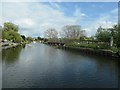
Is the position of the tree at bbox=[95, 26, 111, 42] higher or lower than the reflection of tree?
higher

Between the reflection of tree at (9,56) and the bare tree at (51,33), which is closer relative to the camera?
the reflection of tree at (9,56)

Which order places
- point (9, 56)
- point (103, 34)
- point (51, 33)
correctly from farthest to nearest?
point (51, 33), point (103, 34), point (9, 56)

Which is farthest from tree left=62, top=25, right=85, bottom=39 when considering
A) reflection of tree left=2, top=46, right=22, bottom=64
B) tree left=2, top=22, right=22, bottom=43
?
reflection of tree left=2, top=46, right=22, bottom=64

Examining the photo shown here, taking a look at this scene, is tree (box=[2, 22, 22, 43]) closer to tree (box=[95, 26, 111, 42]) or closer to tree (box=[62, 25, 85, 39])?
tree (box=[62, 25, 85, 39])

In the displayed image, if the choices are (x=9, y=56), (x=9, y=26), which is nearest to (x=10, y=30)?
(x=9, y=26)

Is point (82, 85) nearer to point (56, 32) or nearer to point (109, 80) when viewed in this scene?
point (109, 80)

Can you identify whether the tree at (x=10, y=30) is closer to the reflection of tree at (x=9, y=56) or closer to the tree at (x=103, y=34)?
the tree at (x=103, y=34)

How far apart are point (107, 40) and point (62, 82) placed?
4385 centimetres

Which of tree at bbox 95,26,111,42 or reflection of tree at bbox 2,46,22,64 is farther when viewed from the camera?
tree at bbox 95,26,111,42

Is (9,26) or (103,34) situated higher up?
(9,26)

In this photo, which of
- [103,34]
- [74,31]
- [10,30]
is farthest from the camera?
[74,31]

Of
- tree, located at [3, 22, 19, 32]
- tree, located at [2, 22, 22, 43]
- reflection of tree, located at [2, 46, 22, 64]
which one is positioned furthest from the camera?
tree, located at [3, 22, 19, 32]

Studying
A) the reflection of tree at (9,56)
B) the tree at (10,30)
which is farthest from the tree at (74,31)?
the reflection of tree at (9,56)

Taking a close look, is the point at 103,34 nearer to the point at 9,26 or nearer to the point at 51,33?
the point at 9,26
